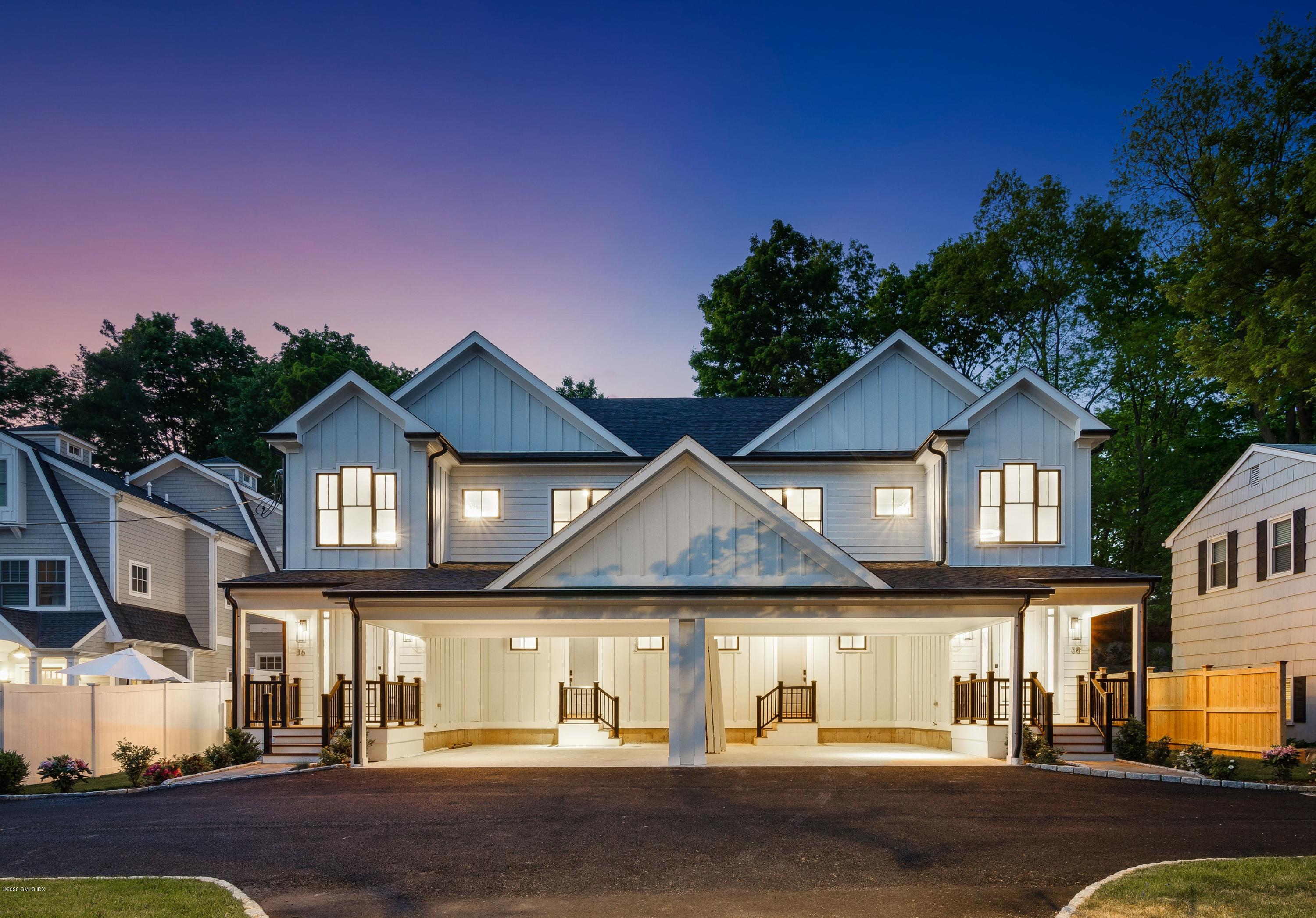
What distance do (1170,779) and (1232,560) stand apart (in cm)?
1020

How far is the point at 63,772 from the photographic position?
14.9m

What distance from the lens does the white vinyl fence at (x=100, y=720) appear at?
16328 mm

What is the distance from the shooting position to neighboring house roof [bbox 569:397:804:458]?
22391mm

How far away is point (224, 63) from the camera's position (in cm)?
2167

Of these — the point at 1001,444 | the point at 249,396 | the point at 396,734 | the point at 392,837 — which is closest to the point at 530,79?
the point at 1001,444

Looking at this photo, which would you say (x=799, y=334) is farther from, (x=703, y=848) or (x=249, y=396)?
(x=703, y=848)

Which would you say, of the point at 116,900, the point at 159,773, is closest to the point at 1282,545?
the point at 116,900

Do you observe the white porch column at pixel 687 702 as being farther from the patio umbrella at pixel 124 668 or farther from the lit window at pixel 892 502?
the patio umbrella at pixel 124 668

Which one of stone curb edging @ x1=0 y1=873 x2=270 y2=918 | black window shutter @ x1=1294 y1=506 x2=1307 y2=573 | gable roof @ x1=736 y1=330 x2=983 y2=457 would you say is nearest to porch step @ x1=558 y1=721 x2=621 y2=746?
gable roof @ x1=736 y1=330 x2=983 y2=457

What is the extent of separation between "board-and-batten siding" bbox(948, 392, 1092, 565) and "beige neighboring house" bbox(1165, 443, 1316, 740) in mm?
3971

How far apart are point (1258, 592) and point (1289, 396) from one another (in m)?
12.8

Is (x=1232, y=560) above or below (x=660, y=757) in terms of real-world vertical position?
above

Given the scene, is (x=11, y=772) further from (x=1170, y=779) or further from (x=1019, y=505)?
(x=1019, y=505)

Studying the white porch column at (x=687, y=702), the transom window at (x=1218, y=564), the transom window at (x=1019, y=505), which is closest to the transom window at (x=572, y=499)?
the white porch column at (x=687, y=702)
